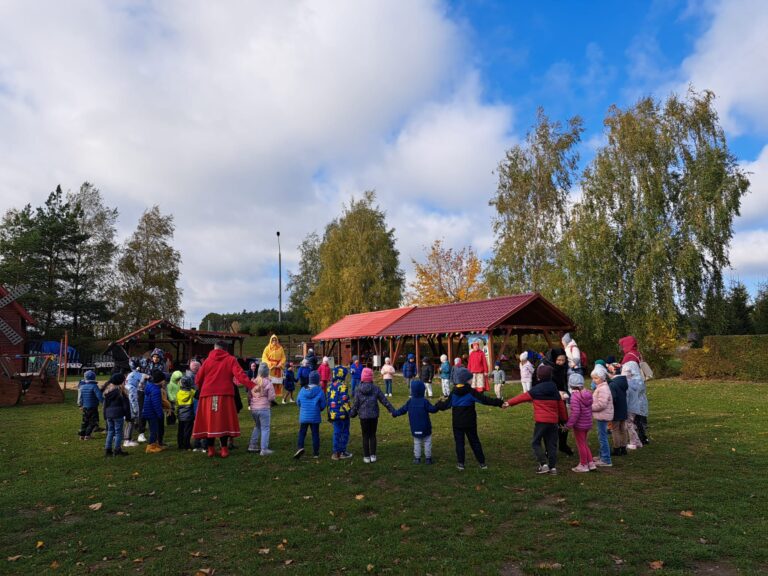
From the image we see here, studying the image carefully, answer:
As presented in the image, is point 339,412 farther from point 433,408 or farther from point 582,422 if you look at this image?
point 582,422

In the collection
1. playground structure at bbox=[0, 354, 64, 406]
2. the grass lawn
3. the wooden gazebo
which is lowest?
the grass lawn

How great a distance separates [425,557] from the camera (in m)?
5.27

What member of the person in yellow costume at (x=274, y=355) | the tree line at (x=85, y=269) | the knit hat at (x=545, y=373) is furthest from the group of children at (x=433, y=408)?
the tree line at (x=85, y=269)

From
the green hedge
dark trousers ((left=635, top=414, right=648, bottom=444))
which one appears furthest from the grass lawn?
the green hedge

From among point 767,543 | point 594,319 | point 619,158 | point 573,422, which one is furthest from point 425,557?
point 619,158

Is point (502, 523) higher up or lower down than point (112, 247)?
lower down

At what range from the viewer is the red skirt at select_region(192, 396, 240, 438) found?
10.1 m

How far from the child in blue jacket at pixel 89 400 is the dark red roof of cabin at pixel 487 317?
1733 centimetres

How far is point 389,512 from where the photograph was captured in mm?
6668

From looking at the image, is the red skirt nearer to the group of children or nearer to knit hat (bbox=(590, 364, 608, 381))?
the group of children

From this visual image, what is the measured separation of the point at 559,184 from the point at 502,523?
36.9m

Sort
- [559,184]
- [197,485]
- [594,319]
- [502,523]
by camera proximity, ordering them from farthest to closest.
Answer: [559,184]
[594,319]
[197,485]
[502,523]

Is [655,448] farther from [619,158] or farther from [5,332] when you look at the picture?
[5,332]

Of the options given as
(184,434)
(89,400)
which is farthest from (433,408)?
(89,400)
